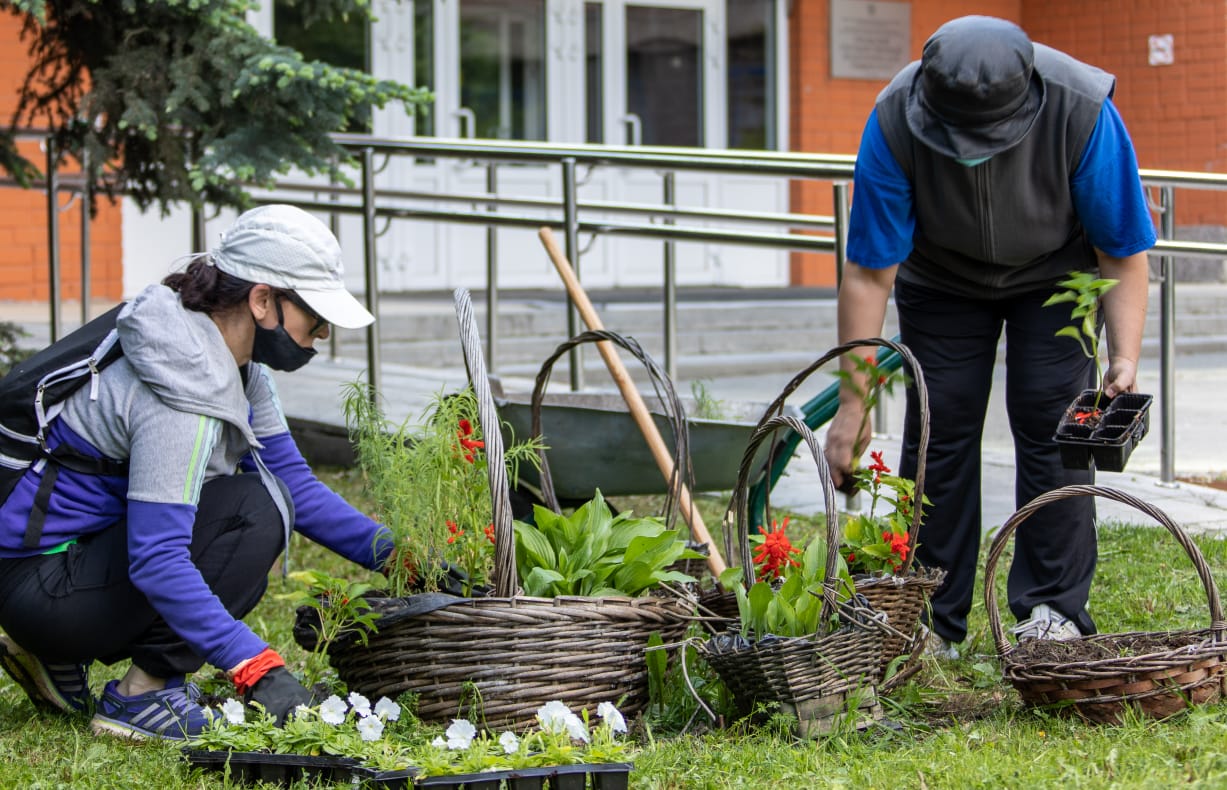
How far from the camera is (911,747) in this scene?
2.30m

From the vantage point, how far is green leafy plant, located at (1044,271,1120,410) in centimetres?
255

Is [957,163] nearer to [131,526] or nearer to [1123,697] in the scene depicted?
[1123,697]

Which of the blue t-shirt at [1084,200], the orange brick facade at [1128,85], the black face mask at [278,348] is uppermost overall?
the orange brick facade at [1128,85]

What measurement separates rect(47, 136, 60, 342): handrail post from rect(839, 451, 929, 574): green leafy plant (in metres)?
3.87

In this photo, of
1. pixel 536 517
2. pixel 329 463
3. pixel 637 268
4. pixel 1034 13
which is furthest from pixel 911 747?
pixel 1034 13

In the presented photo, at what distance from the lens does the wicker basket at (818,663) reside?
7.46 ft

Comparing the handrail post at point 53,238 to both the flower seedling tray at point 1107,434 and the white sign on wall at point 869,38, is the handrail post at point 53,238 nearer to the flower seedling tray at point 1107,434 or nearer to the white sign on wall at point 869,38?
the flower seedling tray at point 1107,434

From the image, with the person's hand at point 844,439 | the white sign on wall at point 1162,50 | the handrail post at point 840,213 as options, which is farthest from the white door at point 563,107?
the person's hand at point 844,439

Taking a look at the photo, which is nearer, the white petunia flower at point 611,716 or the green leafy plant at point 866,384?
the white petunia flower at point 611,716

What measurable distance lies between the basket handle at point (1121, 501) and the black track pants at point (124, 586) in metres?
1.23

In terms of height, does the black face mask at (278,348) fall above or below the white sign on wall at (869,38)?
below

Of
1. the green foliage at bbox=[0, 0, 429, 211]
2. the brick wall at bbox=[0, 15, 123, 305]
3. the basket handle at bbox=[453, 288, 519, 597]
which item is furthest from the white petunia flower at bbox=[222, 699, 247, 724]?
the brick wall at bbox=[0, 15, 123, 305]

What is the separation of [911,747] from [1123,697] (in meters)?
0.34

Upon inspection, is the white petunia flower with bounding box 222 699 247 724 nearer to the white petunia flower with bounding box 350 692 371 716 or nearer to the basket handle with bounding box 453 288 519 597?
the white petunia flower with bounding box 350 692 371 716
